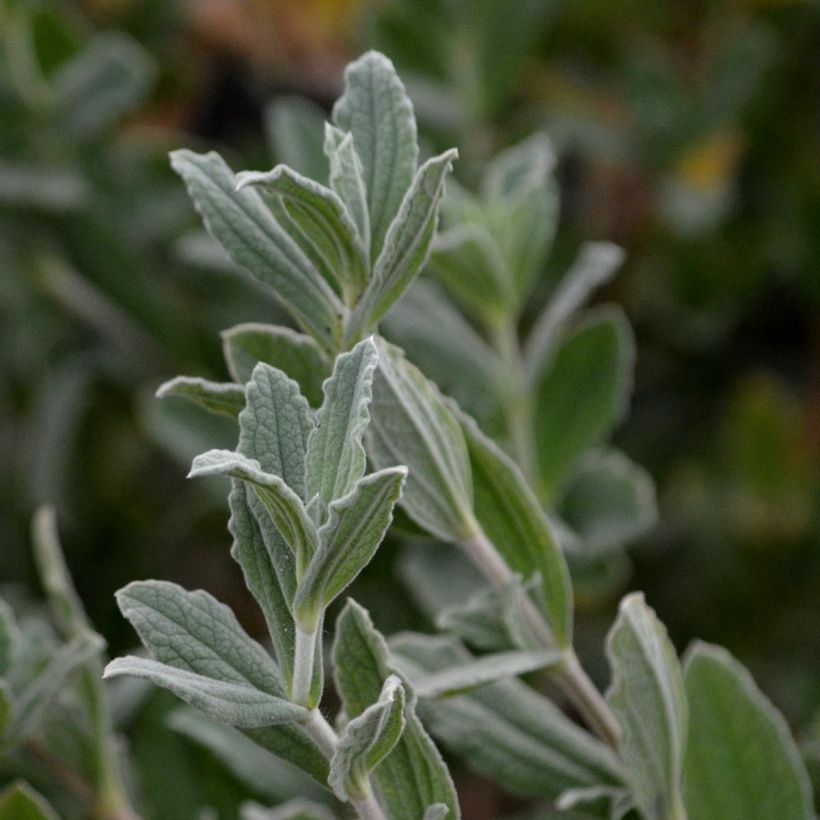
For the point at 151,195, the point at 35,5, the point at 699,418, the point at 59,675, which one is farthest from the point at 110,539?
the point at 59,675

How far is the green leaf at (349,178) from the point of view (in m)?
0.58

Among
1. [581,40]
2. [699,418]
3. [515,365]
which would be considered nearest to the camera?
[515,365]

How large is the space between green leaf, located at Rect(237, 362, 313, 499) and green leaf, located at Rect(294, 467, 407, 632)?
0.13 ft

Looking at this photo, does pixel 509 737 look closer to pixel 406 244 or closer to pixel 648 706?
pixel 648 706

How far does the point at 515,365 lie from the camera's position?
0.94 m

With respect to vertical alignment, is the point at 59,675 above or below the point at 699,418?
above

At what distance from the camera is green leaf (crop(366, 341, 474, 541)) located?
0.60 meters

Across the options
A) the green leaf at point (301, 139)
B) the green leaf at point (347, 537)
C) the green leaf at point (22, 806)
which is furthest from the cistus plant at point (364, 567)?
the green leaf at point (301, 139)

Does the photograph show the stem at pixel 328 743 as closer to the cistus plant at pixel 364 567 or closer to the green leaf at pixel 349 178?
→ the cistus plant at pixel 364 567

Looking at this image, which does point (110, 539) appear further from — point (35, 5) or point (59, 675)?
point (59, 675)

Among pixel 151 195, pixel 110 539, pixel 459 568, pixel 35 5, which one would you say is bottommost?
pixel 110 539

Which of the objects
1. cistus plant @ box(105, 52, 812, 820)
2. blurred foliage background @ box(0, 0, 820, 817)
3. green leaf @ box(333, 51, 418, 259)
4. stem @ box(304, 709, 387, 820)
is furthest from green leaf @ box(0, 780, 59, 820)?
blurred foliage background @ box(0, 0, 820, 817)

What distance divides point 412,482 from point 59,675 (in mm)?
195

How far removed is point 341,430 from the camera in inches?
19.5
